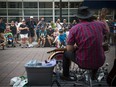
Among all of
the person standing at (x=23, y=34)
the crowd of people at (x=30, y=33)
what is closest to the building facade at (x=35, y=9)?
the crowd of people at (x=30, y=33)

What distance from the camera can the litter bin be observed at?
6.55 meters

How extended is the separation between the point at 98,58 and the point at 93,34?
441 millimetres

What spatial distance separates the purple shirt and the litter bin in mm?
1399

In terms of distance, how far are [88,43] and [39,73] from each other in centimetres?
180

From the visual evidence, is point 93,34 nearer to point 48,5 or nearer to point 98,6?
point 98,6

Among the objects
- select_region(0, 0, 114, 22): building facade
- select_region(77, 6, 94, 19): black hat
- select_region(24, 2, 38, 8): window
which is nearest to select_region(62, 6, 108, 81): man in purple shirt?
select_region(77, 6, 94, 19): black hat

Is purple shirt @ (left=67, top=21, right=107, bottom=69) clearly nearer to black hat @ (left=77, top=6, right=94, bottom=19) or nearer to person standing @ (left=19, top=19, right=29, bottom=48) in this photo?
black hat @ (left=77, top=6, right=94, bottom=19)

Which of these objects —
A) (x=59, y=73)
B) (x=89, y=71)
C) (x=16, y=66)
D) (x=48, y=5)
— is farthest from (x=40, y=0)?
(x=89, y=71)

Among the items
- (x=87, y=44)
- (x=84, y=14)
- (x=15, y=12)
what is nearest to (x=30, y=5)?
(x=15, y=12)

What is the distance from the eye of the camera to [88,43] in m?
5.26

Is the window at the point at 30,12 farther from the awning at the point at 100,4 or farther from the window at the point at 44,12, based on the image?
the awning at the point at 100,4

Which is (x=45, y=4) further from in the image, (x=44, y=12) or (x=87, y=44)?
(x=87, y=44)

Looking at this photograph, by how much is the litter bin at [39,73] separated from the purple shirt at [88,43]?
1399 mm

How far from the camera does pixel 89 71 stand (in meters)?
5.59
